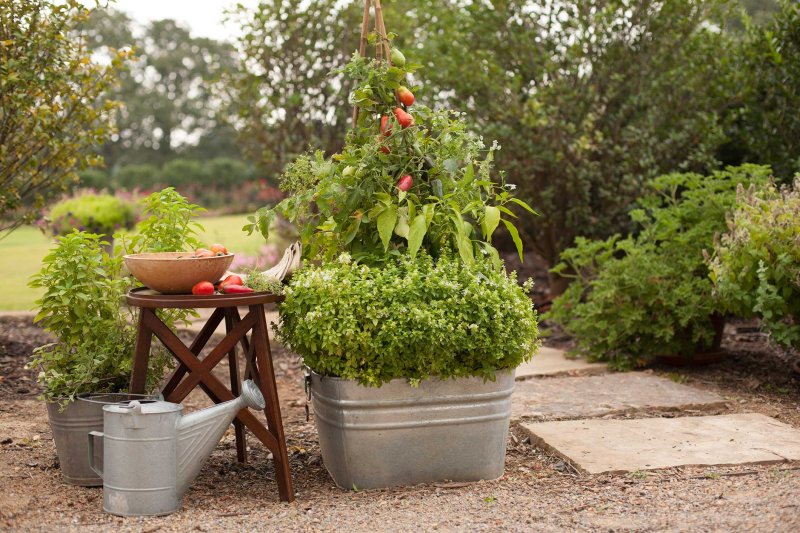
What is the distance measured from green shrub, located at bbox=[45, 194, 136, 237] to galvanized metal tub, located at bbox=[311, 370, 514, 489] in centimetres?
619

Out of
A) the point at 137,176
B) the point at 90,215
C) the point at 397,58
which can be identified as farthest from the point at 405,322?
the point at 137,176

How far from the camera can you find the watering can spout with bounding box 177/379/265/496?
9.44 ft

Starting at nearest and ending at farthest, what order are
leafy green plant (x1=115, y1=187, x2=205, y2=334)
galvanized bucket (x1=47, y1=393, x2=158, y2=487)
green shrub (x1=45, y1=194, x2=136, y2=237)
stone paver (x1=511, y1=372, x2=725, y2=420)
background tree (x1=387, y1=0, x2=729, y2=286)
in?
galvanized bucket (x1=47, y1=393, x2=158, y2=487) → leafy green plant (x1=115, y1=187, x2=205, y2=334) → stone paver (x1=511, y1=372, x2=725, y2=420) → background tree (x1=387, y1=0, x2=729, y2=286) → green shrub (x1=45, y1=194, x2=136, y2=237)

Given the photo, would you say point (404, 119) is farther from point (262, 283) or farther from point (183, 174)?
point (183, 174)

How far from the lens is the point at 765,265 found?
4352mm

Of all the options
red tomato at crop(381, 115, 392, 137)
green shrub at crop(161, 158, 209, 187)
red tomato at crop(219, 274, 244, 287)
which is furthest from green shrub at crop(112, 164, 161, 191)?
red tomato at crop(219, 274, 244, 287)

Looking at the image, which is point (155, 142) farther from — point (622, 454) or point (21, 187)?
point (622, 454)

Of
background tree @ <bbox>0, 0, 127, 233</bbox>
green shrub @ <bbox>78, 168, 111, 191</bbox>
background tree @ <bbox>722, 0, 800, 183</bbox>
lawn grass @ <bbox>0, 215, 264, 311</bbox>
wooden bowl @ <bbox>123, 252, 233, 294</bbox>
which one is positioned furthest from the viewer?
green shrub @ <bbox>78, 168, 111, 191</bbox>

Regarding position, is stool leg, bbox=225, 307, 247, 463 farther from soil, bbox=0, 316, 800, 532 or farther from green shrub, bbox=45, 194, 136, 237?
green shrub, bbox=45, 194, 136, 237

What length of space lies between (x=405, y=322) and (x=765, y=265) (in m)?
2.32

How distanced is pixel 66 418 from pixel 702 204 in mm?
4163

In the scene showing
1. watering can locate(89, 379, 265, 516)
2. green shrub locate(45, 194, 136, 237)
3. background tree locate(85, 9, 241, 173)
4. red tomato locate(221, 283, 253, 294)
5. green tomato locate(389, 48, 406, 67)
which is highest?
background tree locate(85, 9, 241, 173)

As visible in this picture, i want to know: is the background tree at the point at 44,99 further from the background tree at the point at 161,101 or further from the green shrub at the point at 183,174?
→ the background tree at the point at 161,101

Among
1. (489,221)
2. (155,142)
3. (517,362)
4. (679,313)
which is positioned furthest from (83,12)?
(155,142)
